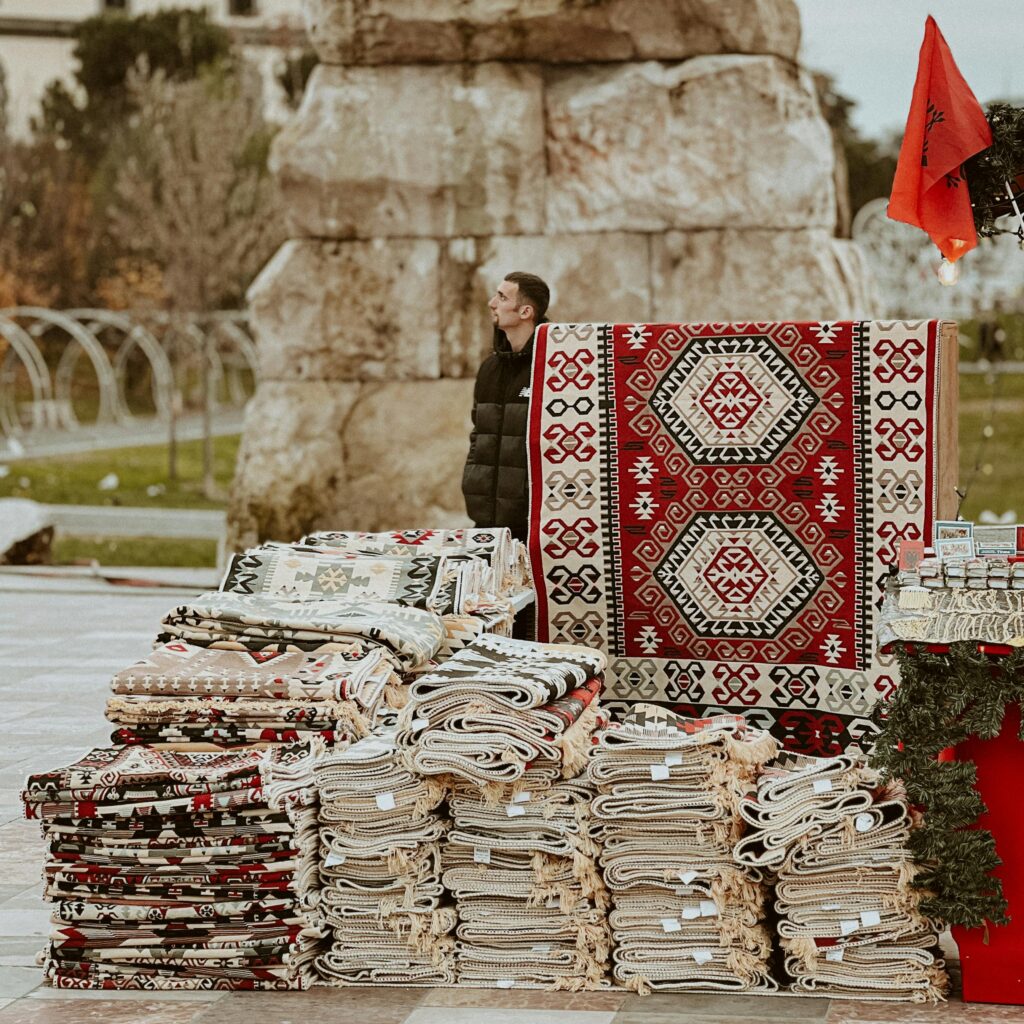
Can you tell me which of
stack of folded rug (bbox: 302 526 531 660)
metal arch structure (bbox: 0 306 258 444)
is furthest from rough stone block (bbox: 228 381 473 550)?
metal arch structure (bbox: 0 306 258 444)

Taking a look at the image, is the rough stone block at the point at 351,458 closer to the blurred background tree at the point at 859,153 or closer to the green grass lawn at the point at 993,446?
the green grass lawn at the point at 993,446

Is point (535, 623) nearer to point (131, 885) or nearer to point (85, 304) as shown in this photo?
point (131, 885)

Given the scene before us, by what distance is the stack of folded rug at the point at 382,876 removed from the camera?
458 cm

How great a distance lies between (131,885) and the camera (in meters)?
4.61

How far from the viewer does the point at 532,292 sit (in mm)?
6684

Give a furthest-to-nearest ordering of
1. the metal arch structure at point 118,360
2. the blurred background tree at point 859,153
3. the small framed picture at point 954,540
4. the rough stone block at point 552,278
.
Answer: the blurred background tree at point 859,153
the metal arch structure at point 118,360
the rough stone block at point 552,278
the small framed picture at point 954,540

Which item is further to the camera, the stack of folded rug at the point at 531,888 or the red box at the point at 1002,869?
the stack of folded rug at the point at 531,888

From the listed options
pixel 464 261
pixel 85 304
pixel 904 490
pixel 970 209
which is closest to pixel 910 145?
pixel 970 209

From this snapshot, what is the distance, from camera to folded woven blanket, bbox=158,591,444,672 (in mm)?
5125

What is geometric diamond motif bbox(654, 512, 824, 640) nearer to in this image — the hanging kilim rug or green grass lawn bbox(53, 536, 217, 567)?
the hanging kilim rug

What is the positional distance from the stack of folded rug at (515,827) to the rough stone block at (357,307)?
6.40m

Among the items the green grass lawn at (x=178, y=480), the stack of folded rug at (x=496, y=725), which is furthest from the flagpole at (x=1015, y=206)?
the green grass lawn at (x=178, y=480)

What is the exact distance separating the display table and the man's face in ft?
8.71

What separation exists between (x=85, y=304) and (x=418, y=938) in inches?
1057
